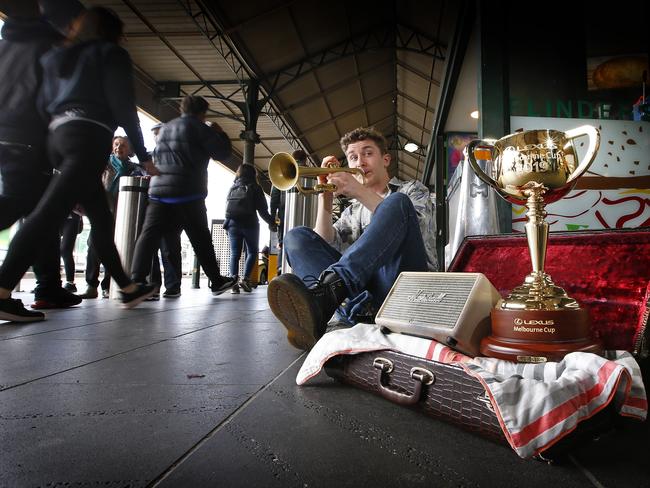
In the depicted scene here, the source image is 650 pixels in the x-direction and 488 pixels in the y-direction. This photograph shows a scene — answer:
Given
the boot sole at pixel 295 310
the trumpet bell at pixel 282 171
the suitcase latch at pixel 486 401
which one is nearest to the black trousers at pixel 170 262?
the trumpet bell at pixel 282 171

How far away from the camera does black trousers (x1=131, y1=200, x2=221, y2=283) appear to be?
8.95 feet

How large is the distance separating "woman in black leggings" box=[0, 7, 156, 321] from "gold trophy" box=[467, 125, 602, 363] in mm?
1773

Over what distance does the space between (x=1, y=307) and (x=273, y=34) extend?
23.5 ft

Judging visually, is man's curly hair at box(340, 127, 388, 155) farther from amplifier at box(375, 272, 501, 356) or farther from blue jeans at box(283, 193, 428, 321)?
amplifier at box(375, 272, 501, 356)

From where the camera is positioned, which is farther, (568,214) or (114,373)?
(568,214)

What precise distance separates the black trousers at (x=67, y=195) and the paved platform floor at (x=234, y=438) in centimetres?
88

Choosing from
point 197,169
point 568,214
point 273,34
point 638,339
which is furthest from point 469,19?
point 273,34

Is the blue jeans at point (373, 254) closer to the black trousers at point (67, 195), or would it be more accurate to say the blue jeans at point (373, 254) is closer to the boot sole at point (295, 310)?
the boot sole at point (295, 310)

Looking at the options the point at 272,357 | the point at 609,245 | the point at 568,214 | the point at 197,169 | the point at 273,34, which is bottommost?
the point at 272,357

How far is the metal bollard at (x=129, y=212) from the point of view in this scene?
3.37 meters

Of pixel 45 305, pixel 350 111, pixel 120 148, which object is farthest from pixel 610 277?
pixel 350 111

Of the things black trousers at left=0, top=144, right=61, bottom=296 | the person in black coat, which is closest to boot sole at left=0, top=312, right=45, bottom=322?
the person in black coat

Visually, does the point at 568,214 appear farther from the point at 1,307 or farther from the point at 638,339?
the point at 1,307

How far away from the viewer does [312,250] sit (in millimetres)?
1635
